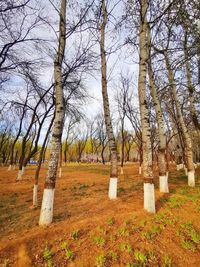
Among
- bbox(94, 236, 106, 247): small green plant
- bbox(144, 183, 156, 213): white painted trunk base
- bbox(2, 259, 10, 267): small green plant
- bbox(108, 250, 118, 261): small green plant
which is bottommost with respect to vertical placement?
bbox(2, 259, 10, 267): small green plant

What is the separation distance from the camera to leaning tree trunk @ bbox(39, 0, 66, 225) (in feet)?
16.1

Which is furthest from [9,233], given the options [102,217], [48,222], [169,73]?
[169,73]

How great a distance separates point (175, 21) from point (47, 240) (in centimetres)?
822

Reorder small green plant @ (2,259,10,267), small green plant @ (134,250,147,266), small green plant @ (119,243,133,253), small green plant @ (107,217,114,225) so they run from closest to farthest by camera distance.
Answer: small green plant @ (2,259,10,267) < small green plant @ (134,250,147,266) < small green plant @ (119,243,133,253) < small green plant @ (107,217,114,225)

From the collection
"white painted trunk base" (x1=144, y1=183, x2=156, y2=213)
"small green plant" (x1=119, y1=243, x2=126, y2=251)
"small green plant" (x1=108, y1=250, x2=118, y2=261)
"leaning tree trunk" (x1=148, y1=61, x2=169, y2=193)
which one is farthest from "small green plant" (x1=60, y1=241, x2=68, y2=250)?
"leaning tree trunk" (x1=148, y1=61, x2=169, y2=193)

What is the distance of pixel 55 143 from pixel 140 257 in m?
3.42

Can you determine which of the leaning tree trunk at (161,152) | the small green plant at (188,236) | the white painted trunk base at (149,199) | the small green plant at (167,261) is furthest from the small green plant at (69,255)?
the leaning tree trunk at (161,152)

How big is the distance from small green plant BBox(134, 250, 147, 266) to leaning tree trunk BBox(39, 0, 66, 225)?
238 centimetres

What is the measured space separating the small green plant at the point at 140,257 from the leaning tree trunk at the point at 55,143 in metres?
2.38

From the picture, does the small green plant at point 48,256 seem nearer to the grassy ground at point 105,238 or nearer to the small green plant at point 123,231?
the grassy ground at point 105,238

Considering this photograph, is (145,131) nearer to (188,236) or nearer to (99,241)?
(188,236)

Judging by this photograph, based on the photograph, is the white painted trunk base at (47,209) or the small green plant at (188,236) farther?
the white painted trunk base at (47,209)

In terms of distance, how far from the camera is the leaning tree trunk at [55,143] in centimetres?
491

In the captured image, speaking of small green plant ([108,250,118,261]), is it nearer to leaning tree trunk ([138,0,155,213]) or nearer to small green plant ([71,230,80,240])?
small green plant ([71,230,80,240])
